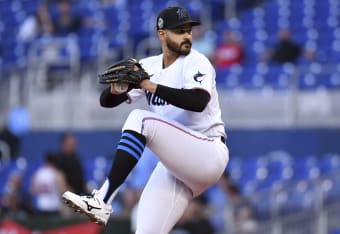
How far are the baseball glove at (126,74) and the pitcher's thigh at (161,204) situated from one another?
76cm

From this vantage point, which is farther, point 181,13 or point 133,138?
point 181,13

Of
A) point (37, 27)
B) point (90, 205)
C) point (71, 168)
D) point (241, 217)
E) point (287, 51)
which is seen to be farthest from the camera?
point (37, 27)

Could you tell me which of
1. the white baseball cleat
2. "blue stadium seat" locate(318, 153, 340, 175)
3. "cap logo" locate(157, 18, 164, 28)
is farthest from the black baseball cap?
"blue stadium seat" locate(318, 153, 340, 175)

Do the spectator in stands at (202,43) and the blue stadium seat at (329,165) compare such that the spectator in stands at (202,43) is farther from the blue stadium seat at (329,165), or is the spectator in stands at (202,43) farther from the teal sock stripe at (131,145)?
the teal sock stripe at (131,145)

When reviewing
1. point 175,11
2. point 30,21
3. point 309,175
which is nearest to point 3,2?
point 30,21

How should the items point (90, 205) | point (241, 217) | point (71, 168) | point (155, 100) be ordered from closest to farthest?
1. point (90, 205)
2. point (155, 100)
3. point (241, 217)
4. point (71, 168)

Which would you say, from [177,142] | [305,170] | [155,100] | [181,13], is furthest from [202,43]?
[177,142]

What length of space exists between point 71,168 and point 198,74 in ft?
21.2

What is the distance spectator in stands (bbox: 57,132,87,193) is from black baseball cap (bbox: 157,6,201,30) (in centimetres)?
612

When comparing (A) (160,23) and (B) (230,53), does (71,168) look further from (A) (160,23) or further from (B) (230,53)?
(A) (160,23)

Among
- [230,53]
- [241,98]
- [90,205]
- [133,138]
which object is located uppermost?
[133,138]

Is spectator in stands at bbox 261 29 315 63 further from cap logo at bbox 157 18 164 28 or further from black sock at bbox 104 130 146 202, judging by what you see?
black sock at bbox 104 130 146 202

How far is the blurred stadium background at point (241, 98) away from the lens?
11672mm

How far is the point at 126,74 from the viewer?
22.1ft
